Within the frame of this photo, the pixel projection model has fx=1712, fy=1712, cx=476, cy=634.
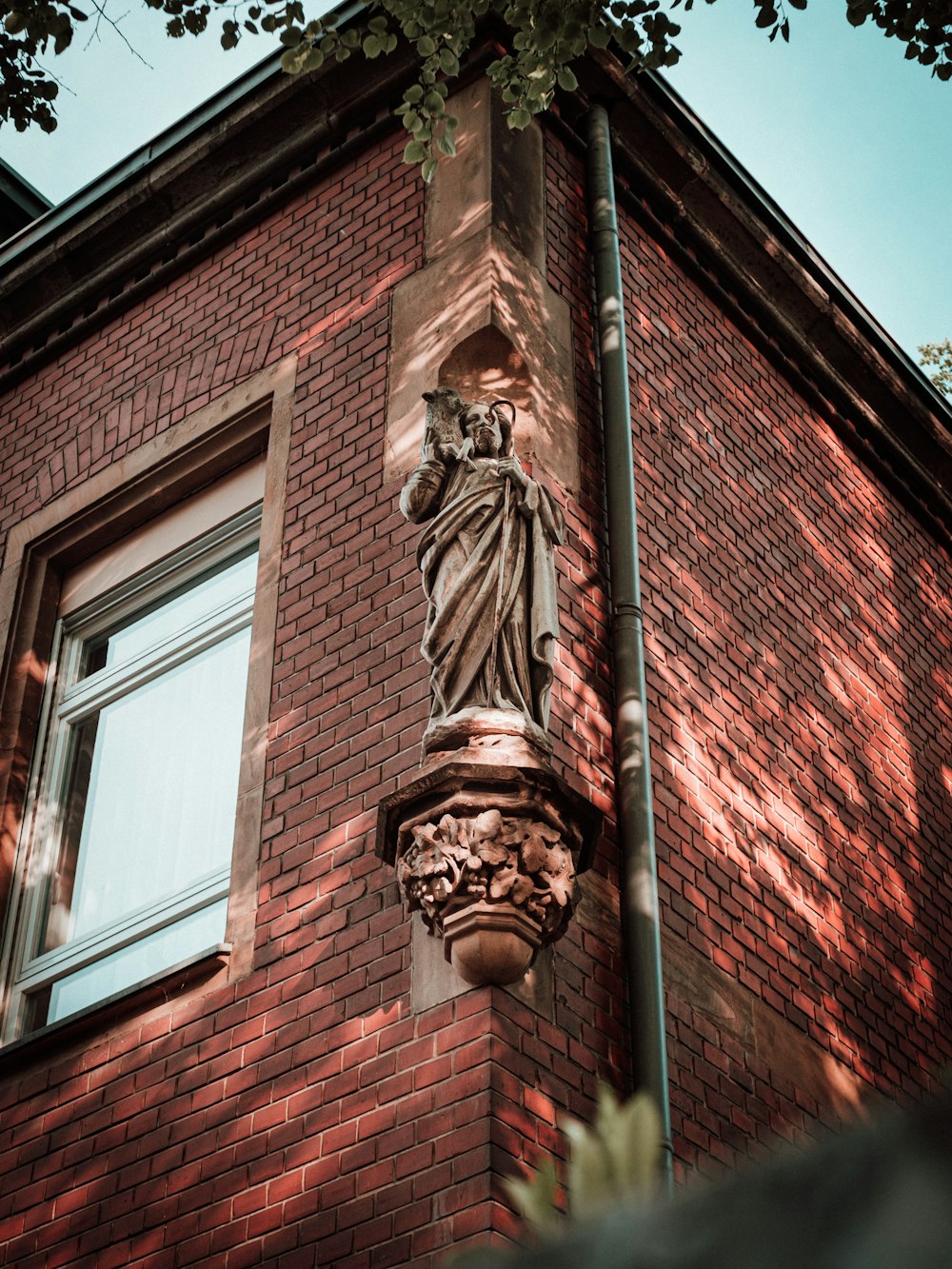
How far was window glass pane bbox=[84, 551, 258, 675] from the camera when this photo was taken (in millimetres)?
7934

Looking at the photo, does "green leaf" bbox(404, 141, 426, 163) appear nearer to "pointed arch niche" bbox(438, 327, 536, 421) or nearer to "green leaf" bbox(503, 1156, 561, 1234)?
"pointed arch niche" bbox(438, 327, 536, 421)

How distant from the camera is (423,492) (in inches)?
249

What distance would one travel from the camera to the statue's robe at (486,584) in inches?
227

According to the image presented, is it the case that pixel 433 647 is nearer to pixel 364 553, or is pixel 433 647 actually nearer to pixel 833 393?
pixel 364 553

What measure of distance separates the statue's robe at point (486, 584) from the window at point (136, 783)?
4.88ft

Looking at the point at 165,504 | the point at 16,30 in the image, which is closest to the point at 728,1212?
the point at 16,30

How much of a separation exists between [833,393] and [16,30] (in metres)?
5.21

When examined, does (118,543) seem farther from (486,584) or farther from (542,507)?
(486,584)

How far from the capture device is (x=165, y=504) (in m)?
8.50

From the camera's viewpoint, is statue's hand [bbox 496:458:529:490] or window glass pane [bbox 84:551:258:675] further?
window glass pane [bbox 84:551:258:675]

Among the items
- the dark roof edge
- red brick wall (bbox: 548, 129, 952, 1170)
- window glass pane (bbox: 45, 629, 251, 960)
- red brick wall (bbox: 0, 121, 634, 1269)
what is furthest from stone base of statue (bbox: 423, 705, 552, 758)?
the dark roof edge

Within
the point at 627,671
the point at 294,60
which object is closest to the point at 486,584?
the point at 627,671

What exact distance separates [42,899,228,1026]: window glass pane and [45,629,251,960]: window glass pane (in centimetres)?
19

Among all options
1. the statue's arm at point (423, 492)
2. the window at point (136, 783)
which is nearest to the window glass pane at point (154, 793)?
the window at point (136, 783)
